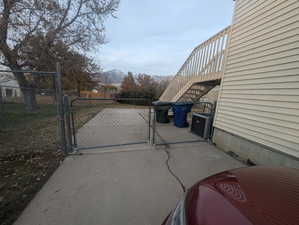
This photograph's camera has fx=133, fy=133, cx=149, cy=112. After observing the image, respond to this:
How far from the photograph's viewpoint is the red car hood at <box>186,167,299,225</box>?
2.41ft

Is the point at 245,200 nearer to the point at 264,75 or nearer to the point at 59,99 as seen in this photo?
the point at 264,75

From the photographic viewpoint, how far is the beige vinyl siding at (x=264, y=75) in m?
2.18

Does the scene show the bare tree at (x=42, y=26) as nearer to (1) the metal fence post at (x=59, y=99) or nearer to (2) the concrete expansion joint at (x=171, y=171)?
(1) the metal fence post at (x=59, y=99)

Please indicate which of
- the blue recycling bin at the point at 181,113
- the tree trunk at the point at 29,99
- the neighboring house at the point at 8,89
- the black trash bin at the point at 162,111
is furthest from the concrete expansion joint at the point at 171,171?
the tree trunk at the point at 29,99

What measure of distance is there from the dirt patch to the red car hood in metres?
2.00

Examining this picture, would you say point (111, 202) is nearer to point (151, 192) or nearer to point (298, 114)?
point (151, 192)

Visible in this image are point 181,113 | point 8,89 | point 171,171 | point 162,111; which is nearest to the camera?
point 171,171

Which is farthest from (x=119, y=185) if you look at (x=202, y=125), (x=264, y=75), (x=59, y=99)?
(x=264, y=75)

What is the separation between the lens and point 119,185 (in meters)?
2.07

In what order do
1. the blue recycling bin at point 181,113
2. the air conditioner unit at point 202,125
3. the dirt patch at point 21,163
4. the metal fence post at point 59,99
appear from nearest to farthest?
A: the dirt patch at point 21,163 < the metal fence post at point 59,99 < the air conditioner unit at point 202,125 < the blue recycling bin at point 181,113

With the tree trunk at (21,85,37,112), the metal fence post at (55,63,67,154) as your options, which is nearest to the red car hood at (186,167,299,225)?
the metal fence post at (55,63,67,154)

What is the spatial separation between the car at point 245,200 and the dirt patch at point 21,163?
1.97 meters

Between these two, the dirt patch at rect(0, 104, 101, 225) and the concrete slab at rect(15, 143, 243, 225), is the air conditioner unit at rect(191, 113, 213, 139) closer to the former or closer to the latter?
the concrete slab at rect(15, 143, 243, 225)

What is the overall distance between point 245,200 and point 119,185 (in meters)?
1.72
